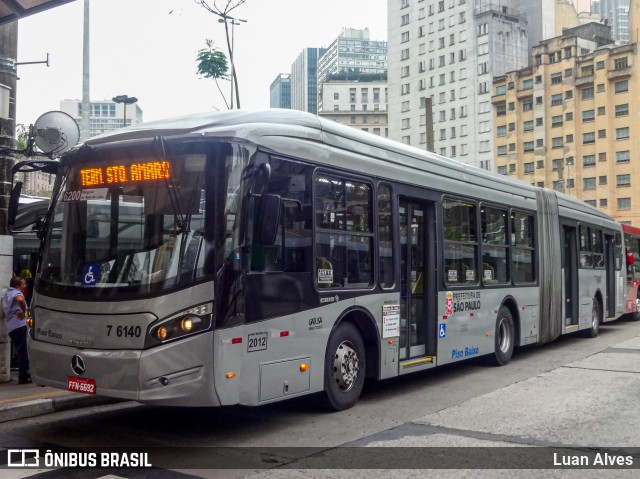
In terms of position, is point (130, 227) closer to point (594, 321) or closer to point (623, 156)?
point (594, 321)

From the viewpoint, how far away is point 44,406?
8102 millimetres

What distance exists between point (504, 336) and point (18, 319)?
25.6 feet

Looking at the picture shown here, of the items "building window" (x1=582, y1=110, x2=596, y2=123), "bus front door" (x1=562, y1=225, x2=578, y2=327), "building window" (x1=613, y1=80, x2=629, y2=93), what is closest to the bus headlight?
"bus front door" (x1=562, y1=225, x2=578, y2=327)

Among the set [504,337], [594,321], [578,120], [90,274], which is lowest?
[594,321]

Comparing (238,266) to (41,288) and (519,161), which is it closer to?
(41,288)

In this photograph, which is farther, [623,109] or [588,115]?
[588,115]

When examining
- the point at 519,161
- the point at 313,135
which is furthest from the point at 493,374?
the point at 519,161

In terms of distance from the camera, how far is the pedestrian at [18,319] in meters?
9.41

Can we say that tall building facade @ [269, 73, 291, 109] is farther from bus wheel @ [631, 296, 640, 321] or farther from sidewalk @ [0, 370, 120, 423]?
sidewalk @ [0, 370, 120, 423]

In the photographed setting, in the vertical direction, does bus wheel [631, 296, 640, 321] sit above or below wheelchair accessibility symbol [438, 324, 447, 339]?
below

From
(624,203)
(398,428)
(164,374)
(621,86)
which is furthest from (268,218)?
(621,86)

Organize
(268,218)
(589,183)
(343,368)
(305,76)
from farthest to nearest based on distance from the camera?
(305,76)
(589,183)
(343,368)
(268,218)

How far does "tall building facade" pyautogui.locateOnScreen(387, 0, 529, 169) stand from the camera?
99.7 meters

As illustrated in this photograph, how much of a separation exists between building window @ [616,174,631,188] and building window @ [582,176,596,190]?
123 inches
